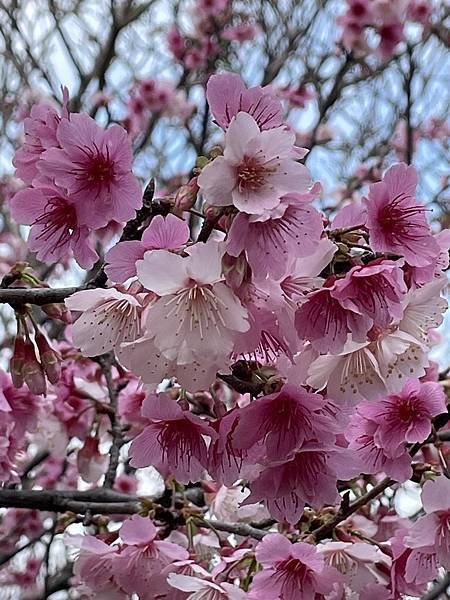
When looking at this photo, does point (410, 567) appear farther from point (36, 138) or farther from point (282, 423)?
point (36, 138)

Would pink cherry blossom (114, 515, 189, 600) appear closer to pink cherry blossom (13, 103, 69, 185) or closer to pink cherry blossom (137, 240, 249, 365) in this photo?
pink cherry blossom (137, 240, 249, 365)

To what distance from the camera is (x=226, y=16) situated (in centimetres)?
568

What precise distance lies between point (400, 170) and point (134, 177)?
1.40 feet

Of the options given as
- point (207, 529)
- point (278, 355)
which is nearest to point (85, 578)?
point (207, 529)

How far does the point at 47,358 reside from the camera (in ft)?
4.83

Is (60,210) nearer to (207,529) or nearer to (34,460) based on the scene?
(207,529)

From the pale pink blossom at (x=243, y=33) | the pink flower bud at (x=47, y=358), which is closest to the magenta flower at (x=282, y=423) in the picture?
the pink flower bud at (x=47, y=358)

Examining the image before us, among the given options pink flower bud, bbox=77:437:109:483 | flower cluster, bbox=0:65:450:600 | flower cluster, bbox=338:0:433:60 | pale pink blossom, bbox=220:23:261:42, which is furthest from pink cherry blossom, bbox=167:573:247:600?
pale pink blossom, bbox=220:23:261:42

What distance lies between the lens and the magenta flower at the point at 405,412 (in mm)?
1369

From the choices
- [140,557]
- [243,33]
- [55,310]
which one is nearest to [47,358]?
[55,310]

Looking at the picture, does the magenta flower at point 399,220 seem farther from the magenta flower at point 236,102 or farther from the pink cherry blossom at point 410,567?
the pink cherry blossom at point 410,567

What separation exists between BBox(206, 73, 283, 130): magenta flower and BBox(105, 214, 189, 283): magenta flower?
0.55ft

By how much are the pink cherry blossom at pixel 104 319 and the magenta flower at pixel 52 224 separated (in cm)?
10

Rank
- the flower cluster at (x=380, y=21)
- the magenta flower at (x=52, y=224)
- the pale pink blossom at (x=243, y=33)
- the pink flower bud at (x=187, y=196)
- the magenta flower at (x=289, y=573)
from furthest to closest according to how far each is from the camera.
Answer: the pale pink blossom at (x=243, y=33)
the flower cluster at (x=380, y=21)
the magenta flower at (x=289, y=573)
the magenta flower at (x=52, y=224)
the pink flower bud at (x=187, y=196)
